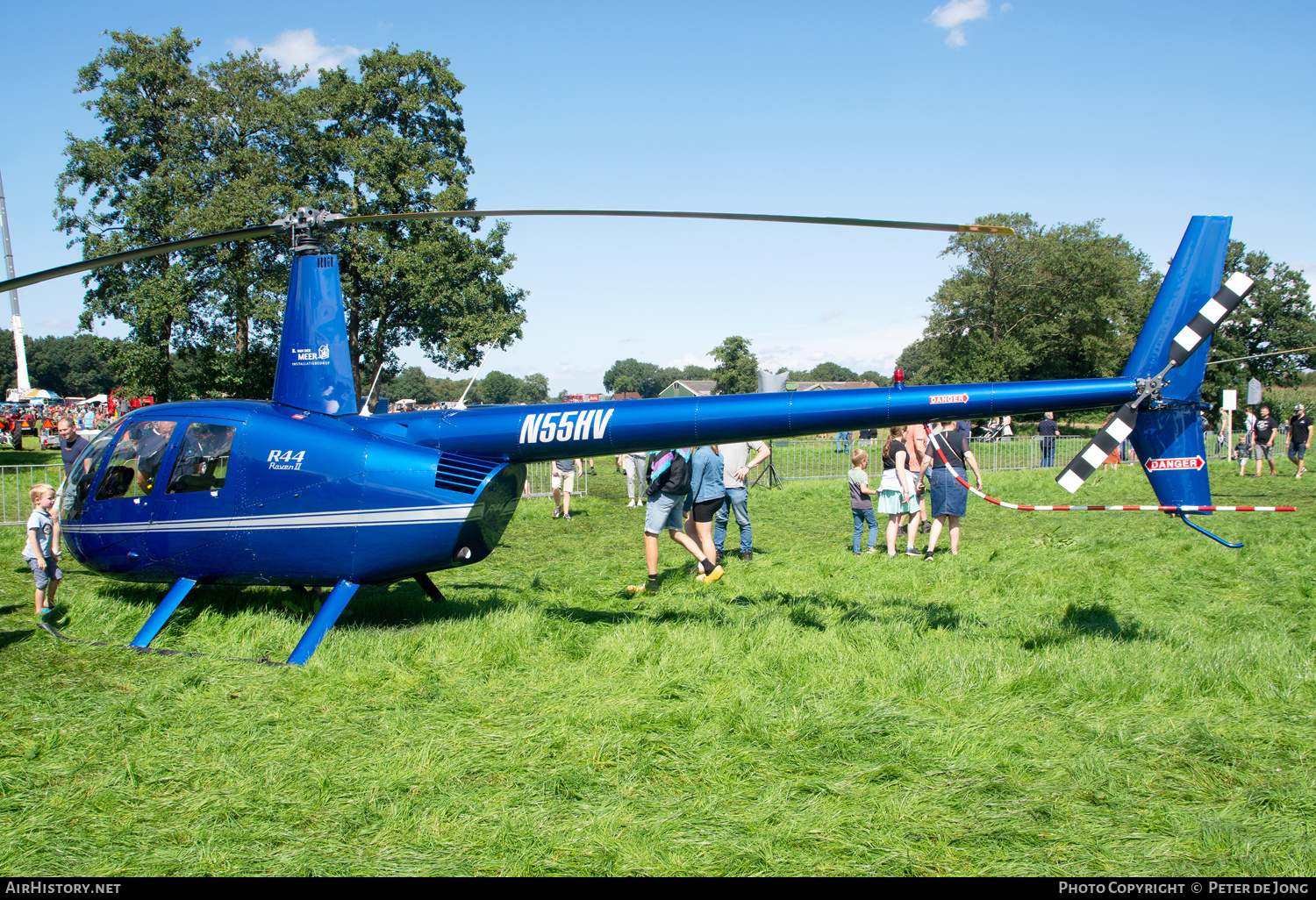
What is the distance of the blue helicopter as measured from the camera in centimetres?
566

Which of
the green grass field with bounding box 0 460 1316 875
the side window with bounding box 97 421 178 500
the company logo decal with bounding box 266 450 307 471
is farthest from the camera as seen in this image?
the side window with bounding box 97 421 178 500

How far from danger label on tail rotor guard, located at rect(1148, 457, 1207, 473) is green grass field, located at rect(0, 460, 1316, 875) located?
1308mm

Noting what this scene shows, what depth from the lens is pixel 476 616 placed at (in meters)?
6.81

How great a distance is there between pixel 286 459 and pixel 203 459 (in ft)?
2.76

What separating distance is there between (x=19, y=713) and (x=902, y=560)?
8.42 meters

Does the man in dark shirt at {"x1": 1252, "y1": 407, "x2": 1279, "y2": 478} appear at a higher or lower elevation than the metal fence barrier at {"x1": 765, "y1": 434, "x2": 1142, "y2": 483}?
higher

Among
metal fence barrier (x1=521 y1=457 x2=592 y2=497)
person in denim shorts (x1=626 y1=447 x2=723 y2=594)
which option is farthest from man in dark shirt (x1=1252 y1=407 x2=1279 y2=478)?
person in denim shorts (x1=626 y1=447 x2=723 y2=594)

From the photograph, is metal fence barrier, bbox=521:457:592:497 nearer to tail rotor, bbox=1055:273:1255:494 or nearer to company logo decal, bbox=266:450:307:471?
company logo decal, bbox=266:450:307:471

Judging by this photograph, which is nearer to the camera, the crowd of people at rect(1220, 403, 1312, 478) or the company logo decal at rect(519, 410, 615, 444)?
the company logo decal at rect(519, 410, 615, 444)

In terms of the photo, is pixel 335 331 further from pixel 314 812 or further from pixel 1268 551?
pixel 1268 551

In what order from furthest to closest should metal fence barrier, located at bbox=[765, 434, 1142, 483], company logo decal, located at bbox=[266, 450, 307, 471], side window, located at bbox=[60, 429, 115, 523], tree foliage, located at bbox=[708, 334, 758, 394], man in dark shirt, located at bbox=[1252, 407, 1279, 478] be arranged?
1. tree foliage, located at bbox=[708, 334, 758, 394]
2. metal fence barrier, located at bbox=[765, 434, 1142, 483]
3. man in dark shirt, located at bbox=[1252, 407, 1279, 478]
4. side window, located at bbox=[60, 429, 115, 523]
5. company logo decal, located at bbox=[266, 450, 307, 471]

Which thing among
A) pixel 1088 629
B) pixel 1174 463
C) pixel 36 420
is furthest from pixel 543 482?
pixel 36 420

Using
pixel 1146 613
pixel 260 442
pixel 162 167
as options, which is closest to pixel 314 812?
pixel 260 442

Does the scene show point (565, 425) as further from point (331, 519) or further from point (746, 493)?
point (746, 493)
